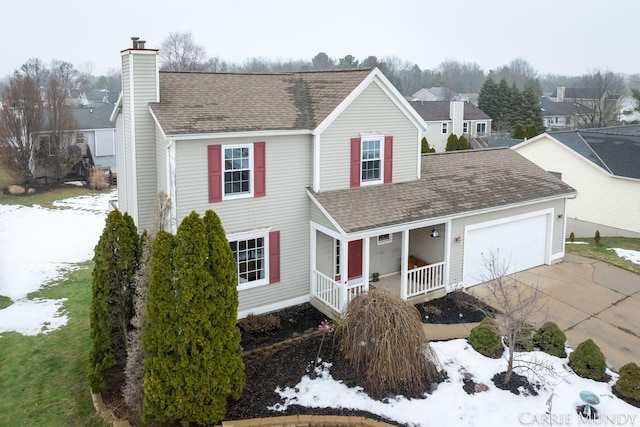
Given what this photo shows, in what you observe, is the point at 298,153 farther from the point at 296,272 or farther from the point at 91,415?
the point at 91,415

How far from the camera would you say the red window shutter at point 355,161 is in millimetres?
14719

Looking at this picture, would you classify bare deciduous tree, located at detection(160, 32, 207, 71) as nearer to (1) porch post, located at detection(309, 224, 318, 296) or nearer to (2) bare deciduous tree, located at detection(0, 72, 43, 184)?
(2) bare deciduous tree, located at detection(0, 72, 43, 184)

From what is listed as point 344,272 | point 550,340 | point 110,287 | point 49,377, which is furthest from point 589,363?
point 49,377

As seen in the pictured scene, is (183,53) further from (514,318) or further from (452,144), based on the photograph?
(514,318)

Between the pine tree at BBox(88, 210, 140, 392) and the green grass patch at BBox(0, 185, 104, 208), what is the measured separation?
22.9 m

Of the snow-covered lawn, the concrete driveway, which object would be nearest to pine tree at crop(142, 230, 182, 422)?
the snow-covered lawn

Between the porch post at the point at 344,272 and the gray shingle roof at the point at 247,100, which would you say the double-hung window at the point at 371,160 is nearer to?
the gray shingle roof at the point at 247,100

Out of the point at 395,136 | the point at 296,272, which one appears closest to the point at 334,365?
the point at 296,272

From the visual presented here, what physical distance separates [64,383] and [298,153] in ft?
26.1

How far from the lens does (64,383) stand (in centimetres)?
1122

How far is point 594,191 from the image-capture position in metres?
25.8

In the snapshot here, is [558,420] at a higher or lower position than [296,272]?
lower

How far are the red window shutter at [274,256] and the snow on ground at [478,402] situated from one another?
3788mm

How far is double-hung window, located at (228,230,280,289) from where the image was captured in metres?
13.7
